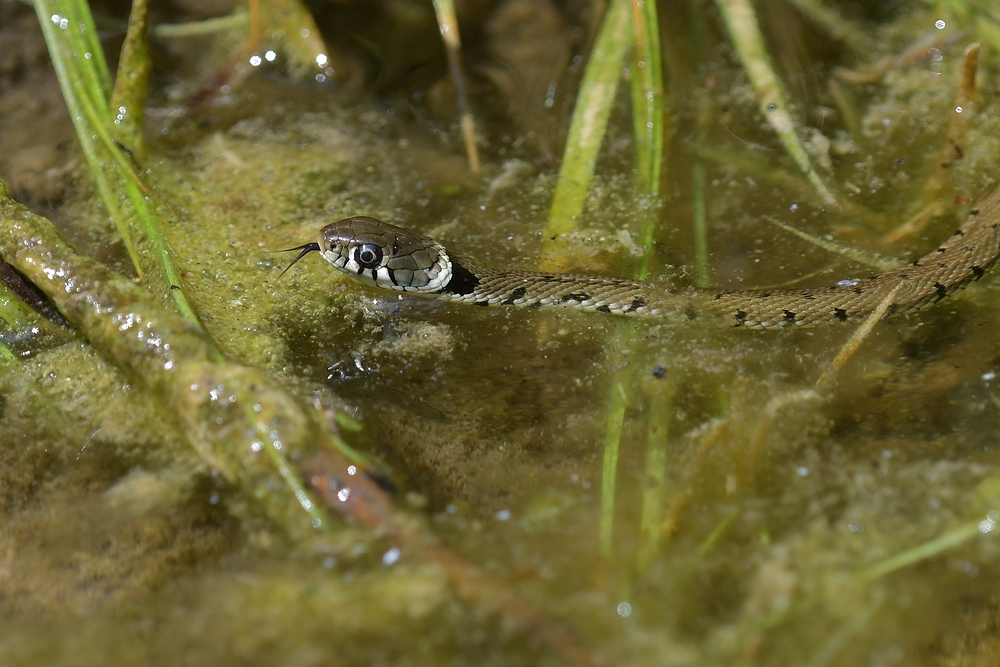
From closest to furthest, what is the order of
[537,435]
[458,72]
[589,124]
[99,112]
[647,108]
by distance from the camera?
[537,435] < [99,112] < [589,124] < [647,108] < [458,72]

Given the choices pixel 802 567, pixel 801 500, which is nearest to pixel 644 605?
pixel 802 567

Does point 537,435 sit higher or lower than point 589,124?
lower

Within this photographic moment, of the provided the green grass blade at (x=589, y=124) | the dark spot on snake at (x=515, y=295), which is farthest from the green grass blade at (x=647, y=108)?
the dark spot on snake at (x=515, y=295)

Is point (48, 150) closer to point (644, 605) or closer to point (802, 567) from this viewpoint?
point (644, 605)

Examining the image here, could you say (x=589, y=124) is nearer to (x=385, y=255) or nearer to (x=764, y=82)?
(x=764, y=82)

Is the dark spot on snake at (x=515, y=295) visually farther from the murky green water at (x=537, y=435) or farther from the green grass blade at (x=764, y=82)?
the green grass blade at (x=764, y=82)

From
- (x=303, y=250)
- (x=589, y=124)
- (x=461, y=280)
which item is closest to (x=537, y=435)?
(x=461, y=280)
